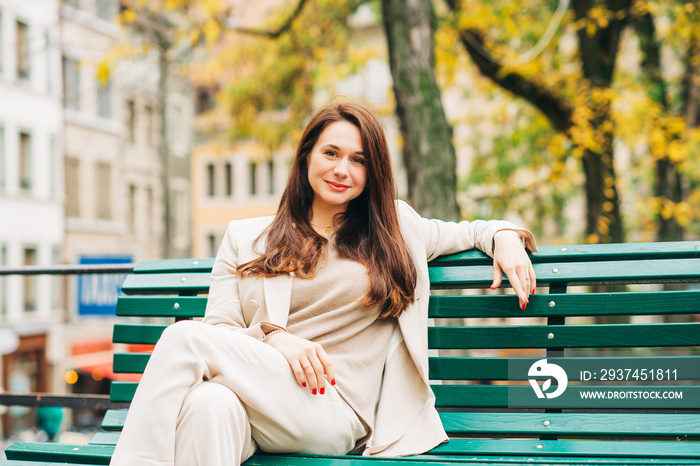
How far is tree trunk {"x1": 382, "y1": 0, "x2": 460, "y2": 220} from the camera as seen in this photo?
6492 mm

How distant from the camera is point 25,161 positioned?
26625 mm

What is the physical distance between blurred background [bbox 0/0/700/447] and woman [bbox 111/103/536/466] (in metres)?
0.67

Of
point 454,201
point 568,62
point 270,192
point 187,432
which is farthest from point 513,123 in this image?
point 270,192

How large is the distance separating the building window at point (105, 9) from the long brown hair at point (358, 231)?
29.4 meters

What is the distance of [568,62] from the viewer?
1198cm

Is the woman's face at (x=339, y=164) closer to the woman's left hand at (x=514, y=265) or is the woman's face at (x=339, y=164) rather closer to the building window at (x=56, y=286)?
the woman's left hand at (x=514, y=265)

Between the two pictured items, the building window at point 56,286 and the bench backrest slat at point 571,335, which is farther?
the building window at point 56,286

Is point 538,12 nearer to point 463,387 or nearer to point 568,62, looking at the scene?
point 568,62

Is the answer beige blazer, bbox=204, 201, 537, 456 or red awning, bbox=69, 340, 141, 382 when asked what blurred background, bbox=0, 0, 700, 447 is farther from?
beige blazer, bbox=204, 201, 537, 456

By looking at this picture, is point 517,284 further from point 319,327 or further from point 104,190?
point 104,190

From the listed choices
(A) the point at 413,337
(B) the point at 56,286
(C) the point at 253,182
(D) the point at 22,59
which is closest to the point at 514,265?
(A) the point at 413,337

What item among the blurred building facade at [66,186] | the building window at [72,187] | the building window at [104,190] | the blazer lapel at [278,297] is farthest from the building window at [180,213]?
the blazer lapel at [278,297]

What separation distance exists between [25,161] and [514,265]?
1040 inches

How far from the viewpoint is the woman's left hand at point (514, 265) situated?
2871 millimetres
